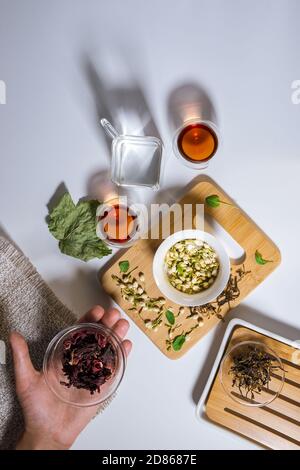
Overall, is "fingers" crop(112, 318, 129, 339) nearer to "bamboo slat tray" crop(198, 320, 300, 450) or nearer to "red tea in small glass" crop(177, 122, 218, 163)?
"bamboo slat tray" crop(198, 320, 300, 450)

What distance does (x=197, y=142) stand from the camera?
4.77 ft

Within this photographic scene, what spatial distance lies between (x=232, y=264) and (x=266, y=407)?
44 cm

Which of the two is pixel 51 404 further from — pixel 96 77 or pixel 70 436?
pixel 96 77

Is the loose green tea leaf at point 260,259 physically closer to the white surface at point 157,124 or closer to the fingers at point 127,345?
the white surface at point 157,124

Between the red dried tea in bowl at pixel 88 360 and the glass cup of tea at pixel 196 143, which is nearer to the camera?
the red dried tea in bowl at pixel 88 360

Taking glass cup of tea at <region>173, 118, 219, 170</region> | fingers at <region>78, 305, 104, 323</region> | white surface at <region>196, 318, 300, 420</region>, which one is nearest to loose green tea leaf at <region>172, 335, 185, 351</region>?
white surface at <region>196, 318, 300, 420</region>

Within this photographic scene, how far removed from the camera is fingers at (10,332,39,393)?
1.39 metres

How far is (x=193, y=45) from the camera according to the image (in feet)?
4.85

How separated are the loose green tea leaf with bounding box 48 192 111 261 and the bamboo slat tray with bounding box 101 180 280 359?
8cm

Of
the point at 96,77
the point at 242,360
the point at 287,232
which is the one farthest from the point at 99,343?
the point at 96,77

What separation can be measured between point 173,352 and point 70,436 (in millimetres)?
394

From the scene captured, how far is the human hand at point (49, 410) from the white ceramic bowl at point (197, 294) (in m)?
0.16

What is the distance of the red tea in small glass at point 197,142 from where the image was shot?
1447 millimetres

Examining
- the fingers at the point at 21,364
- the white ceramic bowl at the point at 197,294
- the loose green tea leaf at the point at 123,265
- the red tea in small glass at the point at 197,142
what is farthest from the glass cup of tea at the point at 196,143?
the fingers at the point at 21,364
